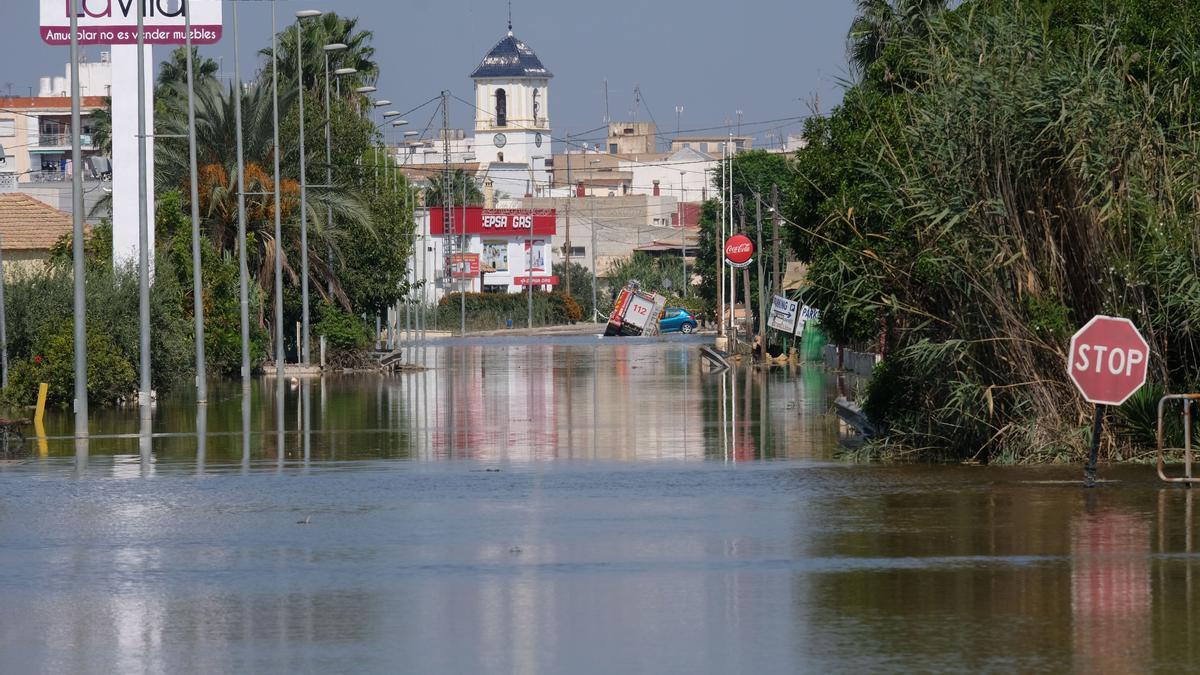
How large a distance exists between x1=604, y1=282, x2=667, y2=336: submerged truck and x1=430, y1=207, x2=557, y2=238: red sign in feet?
125

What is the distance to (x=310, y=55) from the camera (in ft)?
229

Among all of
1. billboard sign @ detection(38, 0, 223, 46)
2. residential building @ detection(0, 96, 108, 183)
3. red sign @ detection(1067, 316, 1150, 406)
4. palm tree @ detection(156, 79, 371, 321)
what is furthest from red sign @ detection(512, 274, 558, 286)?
red sign @ detection(1067, 316, 1150, 406)

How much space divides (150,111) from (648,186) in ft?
530

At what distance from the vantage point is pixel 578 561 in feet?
42.2

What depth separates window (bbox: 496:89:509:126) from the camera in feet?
652

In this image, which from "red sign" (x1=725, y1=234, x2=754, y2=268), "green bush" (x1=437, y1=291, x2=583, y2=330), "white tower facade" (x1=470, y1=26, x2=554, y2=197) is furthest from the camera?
"white tower facade" (x1=470, y1=26, x2=554, y2=197)

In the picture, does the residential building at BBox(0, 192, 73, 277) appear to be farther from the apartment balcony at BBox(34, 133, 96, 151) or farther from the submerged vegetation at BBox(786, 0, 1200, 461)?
the apartment balcony at BBox(34, 133, 96, 151)

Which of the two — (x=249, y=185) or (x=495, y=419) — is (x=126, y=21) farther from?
(x=495, y=419)

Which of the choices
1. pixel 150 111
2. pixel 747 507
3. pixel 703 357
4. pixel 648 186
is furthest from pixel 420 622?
pixel 648 186

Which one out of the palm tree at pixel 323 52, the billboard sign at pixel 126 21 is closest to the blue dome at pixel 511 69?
the palm tree at pixel 323 52

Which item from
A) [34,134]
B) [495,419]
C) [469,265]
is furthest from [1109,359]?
[34,134]

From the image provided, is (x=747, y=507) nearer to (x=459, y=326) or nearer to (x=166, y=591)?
(x=166, y=591)

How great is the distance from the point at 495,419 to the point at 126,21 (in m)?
16.5

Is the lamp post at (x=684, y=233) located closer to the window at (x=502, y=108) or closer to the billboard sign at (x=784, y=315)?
the window at (x=502, y=108)
